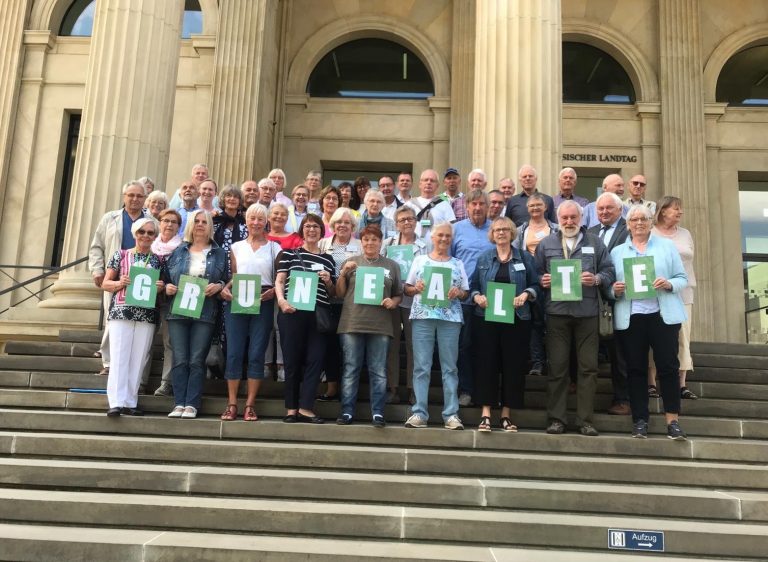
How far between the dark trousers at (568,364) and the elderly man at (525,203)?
6.44 feet

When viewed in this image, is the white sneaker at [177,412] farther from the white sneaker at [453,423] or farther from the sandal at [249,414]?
the white sneaker at [453,423]

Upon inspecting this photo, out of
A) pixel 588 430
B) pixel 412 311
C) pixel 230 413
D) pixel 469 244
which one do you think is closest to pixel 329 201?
pixel 469 244

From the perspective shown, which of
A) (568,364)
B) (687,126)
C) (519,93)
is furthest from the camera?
(687,126)

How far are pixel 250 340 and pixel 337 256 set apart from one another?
1224mm

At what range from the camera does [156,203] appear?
727cm

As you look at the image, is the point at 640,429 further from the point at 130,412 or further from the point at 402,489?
the point at 130,412

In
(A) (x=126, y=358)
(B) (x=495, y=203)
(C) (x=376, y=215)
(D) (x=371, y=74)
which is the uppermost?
(D) (x=371, y=74)

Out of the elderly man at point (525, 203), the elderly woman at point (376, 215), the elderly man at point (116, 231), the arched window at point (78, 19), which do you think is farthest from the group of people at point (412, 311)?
the arched window at point (78, 19)

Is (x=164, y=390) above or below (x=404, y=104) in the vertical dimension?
below

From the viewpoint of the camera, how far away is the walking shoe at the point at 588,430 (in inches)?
227

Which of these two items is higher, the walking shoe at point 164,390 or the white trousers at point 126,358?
the white trousers at point 126,358

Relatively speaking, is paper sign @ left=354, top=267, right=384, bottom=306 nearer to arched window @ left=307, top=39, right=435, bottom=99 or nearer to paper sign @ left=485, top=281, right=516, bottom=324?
paper sign @ left=485, top=281, right=516, bottom=324

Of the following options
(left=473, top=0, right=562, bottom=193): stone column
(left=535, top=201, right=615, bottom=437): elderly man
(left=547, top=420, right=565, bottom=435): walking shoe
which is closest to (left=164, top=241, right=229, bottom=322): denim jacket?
(left=535, top=201, right=615, bottom=437): elderly man

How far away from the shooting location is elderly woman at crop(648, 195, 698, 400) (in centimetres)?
652
